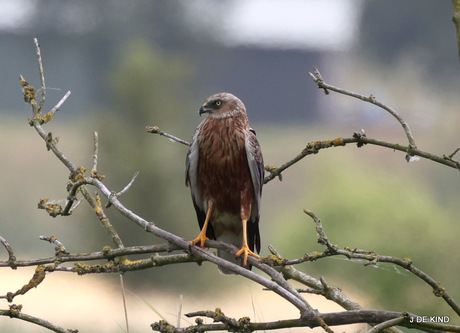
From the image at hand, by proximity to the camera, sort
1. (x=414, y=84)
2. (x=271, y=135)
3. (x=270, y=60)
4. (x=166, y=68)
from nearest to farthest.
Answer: (x=271, y=135) → (x=166, y=68) → (x=270, y=60) → (x=414, y=84)

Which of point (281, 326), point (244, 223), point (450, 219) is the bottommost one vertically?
point (281, 326)

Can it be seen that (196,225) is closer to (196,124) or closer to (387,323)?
(196,124)

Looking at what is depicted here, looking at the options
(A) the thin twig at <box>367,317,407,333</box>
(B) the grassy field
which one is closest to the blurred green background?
(B) the grassy field

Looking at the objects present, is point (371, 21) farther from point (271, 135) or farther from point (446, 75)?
point (271, 135)

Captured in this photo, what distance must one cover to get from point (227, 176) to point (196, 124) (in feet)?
40.6

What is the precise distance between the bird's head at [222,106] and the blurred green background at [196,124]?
10.6ft

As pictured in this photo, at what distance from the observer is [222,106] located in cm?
501

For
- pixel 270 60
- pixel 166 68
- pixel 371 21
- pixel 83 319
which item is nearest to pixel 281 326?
pixel 83 319

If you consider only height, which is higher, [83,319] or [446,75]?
[446,75]

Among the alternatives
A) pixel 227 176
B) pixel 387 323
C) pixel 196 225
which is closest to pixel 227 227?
pixel 227 176

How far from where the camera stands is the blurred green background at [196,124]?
13820 mm

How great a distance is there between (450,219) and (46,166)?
31.7 feet

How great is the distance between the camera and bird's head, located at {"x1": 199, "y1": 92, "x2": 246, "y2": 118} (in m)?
4.98

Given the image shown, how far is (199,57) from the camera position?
22.7 meters
